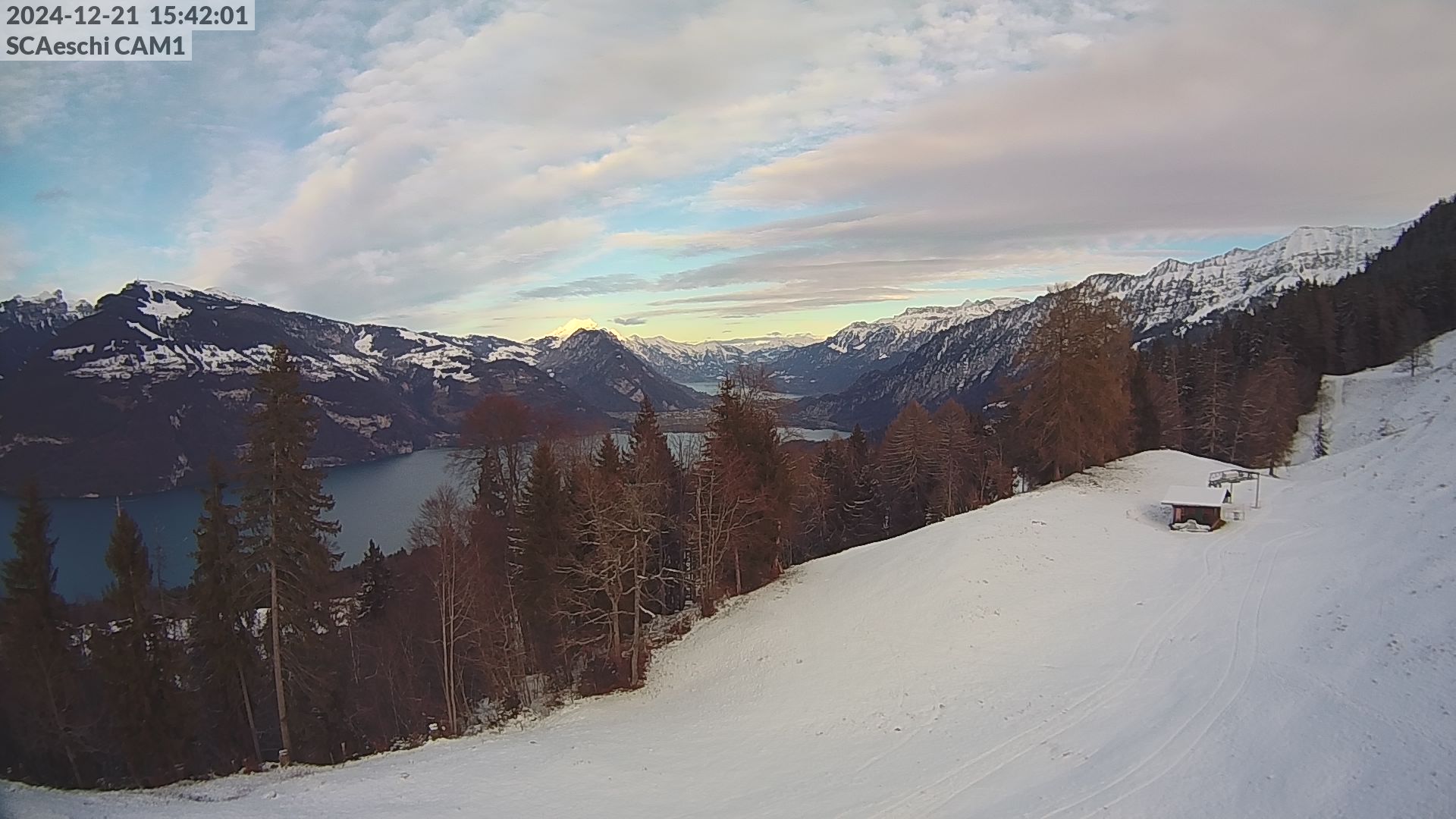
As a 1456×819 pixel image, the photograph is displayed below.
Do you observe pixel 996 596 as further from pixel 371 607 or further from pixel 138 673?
pixel 371 607

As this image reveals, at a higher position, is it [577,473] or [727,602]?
[577,473]

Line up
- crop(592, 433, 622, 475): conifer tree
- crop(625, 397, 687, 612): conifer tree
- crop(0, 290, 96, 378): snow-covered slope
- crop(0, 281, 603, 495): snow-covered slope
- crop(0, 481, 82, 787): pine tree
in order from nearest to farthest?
1. crop(0, 481, 82, 787): pine tree
2. crop(592, 433, 622, 475): conifer tree
3. crop(625, 397, 687, 612): conifer tree
4. crop(0, 281, 603, 495): snow-covered slope
5. crop(0, 290, 96, 378): snow-covered slope

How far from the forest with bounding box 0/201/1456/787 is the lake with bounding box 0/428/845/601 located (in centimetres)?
588

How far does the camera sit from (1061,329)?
36.0m

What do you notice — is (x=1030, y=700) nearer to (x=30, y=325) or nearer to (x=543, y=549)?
(x=543, y=549)

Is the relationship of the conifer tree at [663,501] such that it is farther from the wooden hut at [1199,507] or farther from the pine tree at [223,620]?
the wooden hut at [1199,507]

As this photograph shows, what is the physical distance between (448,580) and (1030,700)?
17038mm

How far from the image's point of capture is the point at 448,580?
2272 centimetres

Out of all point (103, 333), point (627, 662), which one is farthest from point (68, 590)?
point (103, 333)

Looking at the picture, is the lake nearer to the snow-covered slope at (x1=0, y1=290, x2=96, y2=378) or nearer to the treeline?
the treeline

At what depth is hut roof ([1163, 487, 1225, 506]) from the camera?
28.5 m

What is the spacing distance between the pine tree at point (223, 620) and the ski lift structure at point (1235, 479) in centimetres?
3741

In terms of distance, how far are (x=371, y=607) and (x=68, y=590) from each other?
39982 mm

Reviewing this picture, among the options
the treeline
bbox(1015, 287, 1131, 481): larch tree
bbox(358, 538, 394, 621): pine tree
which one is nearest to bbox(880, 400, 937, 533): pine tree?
bbox(1015, 287, 1131, 481): larch tree
